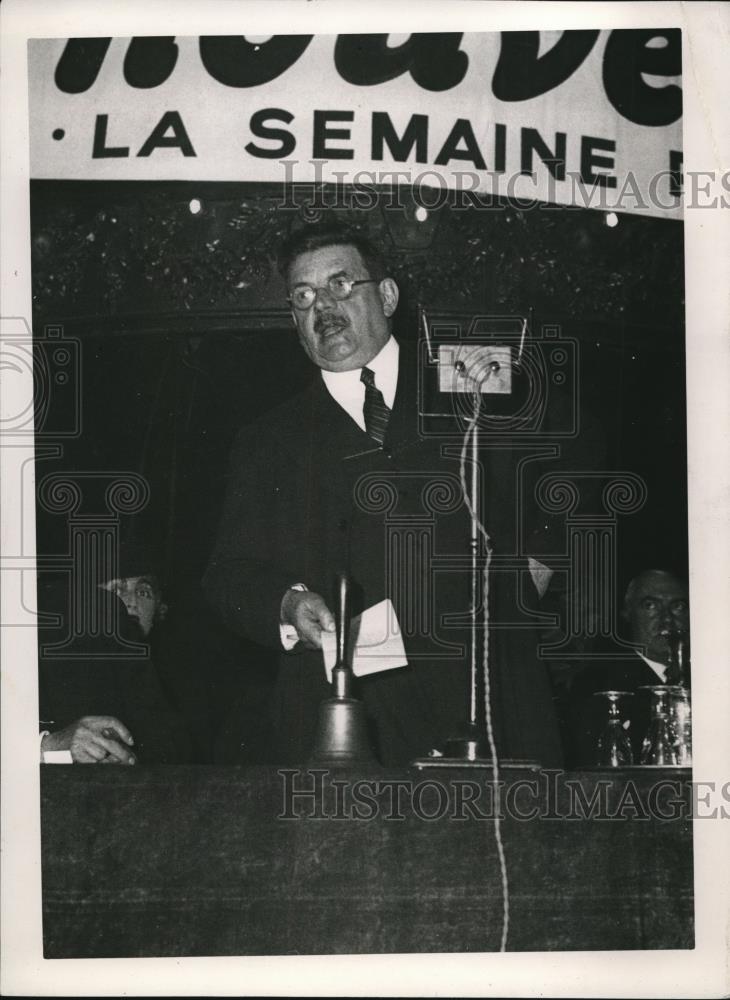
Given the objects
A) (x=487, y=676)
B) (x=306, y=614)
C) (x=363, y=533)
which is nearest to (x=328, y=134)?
(x=363, y=533)

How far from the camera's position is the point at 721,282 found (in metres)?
2.21

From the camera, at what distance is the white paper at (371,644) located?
7.09 ft

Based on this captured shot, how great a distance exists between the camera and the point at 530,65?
7.30ft

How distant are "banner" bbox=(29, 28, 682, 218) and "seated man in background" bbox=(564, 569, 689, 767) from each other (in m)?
0.66

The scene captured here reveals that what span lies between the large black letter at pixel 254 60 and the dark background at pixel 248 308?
197 mm

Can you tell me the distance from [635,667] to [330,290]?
2.74ft

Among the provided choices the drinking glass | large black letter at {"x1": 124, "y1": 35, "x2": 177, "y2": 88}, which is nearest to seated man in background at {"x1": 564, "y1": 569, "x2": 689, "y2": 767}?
the drinking glass

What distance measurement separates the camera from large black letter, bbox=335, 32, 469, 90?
222 cm

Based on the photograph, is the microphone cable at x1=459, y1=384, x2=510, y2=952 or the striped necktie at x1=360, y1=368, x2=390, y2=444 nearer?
the microphone cable at x1=459, y1=384, x2=510, y2=952

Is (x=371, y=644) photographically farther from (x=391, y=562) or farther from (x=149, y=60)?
(x=149, y=60)

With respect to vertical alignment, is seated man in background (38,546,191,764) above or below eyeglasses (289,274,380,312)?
below

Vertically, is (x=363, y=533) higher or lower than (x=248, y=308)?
lower

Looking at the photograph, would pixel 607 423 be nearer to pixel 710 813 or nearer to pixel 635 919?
pixel 710 813

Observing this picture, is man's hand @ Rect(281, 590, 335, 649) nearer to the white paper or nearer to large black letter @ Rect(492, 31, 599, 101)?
the white paper
